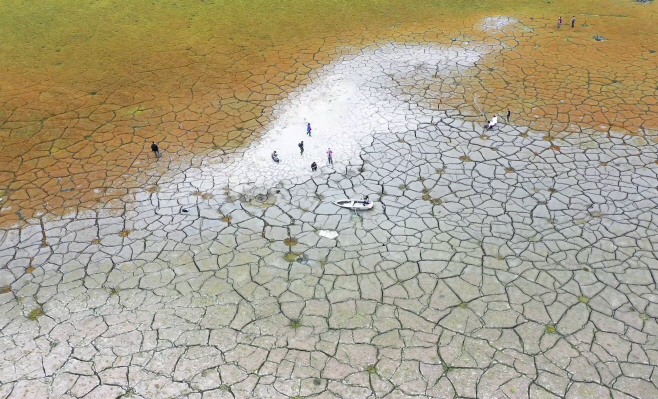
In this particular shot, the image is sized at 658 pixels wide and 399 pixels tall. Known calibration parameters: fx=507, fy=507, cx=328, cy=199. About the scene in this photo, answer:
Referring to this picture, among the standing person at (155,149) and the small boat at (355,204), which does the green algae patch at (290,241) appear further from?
the standing person at (155,149)

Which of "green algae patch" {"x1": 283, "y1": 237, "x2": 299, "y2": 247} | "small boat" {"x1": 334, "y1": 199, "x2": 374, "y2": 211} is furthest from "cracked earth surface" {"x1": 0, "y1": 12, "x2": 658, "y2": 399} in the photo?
"small boat" {"x1": 334, "y1": 199, "x2": 374, "y2": 211}

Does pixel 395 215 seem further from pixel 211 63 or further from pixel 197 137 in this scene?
Result: pixel 211 63

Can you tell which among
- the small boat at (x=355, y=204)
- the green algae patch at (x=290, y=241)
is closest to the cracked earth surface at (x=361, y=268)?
the green algae patch at (x=290, y=241)

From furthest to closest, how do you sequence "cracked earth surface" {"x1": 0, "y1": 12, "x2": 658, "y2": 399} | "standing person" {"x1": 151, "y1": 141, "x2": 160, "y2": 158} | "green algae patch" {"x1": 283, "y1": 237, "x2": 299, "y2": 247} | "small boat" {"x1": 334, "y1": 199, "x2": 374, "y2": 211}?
"standing person" {"x1": 151, "y1": 141, "x2": 160, "y2": 158} < "small boat" {"x1": 334, "y1": 199, "x2": 374, "y2": 211} < "green algae patch" {"x1": 283, "y1": 237, "x2": 299, "y2": 247} < "cracked earth surface" {"x1": 0, "y1": 12, "x2": 658, "y2": 399}

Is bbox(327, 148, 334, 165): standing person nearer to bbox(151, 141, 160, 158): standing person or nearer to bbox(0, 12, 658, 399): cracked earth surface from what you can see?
bbox(0, 12, 658, 399): cracked earth surface

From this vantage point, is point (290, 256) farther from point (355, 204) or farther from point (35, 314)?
point (35, 314)

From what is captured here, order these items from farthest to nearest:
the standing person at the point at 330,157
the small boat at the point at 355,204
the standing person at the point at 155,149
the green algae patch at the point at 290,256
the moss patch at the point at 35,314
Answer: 1. the standing person at the point at 155,149
2. the standing person at the point at 330,157
3. the small boat at the point at 355,204
4. the green algae patch at the point at 290,256
5. the moss patch at the point at 35,314
